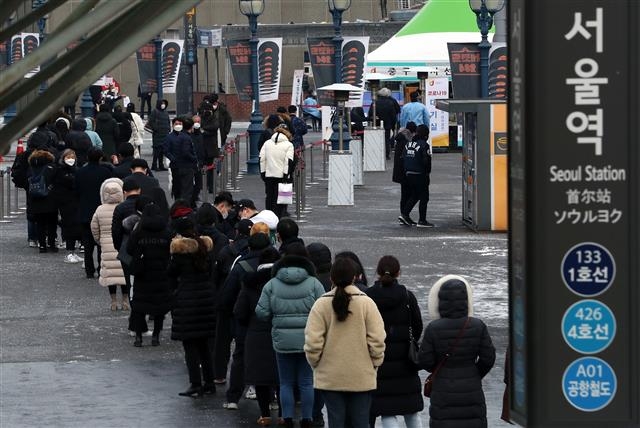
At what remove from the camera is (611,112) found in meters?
5.00

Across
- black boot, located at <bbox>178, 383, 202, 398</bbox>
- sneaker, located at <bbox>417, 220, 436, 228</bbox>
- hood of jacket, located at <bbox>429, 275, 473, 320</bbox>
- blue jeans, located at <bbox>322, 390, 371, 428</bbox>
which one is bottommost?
black boot, located at <bbox>178, 383, 202, 398</bbox>

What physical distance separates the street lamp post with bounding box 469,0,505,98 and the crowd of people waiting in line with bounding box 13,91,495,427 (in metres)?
15.6

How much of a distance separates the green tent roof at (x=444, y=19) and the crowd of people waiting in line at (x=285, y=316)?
948 inches

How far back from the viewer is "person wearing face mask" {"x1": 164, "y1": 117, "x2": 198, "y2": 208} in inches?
1000

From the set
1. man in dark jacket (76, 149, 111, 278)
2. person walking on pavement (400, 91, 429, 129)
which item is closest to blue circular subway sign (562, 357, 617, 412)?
man in dark jacket (76, 149, 111, 278)

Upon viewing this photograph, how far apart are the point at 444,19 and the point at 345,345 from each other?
1272 inches

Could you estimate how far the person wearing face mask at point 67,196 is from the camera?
66.8ft

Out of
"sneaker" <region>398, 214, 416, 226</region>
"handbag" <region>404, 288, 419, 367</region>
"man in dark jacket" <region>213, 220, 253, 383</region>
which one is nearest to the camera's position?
"handbag" <region>404, 288, 419, 367</region>

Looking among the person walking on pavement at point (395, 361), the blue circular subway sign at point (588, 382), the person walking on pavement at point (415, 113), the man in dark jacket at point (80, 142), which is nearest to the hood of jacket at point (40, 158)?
the man in dark jacket at point (80, 142)

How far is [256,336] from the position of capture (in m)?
11.2

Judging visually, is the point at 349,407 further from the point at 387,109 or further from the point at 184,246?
the point at 387,109

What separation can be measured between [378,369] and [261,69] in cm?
2495

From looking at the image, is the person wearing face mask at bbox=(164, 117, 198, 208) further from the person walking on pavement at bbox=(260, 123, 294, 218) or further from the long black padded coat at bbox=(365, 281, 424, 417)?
the long black padded coat at bbox=(365, 281, 424, 417)

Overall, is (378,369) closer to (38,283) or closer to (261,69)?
(38,283)
